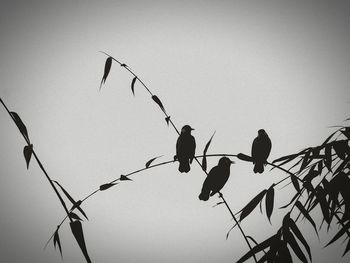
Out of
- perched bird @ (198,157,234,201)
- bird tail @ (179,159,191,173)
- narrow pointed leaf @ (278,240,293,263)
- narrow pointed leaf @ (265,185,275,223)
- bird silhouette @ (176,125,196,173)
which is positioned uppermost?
bird silhouette @ (176,125,196,173)

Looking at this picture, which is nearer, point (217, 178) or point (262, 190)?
point (217, 178)

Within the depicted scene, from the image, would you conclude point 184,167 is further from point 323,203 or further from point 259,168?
point 323,203

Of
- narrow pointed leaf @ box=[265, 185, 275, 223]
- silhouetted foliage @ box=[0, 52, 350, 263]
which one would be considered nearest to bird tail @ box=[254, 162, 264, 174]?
silhouetted foliage @ box=[0, 52, 350, 263]

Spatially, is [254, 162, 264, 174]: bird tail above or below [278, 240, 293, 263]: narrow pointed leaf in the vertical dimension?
above

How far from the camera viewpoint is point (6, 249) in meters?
10.7

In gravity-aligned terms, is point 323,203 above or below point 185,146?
below

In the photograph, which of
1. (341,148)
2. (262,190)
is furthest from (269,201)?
(341,148)

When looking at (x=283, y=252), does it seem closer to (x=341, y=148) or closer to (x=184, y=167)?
(x=341, y=148)

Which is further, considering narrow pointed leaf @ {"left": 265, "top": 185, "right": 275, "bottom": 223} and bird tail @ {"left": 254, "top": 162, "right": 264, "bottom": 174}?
narrow pointed leaf @ {"left": 265, "top": 185, "right": 275, "bottom": 223}

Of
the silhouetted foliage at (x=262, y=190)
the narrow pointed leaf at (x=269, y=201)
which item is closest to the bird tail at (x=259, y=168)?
the silhouetted foliage at (x=262, y=190)

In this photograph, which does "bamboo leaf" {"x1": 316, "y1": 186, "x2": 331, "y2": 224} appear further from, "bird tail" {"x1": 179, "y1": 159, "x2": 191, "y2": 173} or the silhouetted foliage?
"bird tail" {"x1": 179, "y1": 159, "x2": 191, "y2": 173}

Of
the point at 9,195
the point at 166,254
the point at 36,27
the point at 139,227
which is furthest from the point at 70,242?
the point at 36,27

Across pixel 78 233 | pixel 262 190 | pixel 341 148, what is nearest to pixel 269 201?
pixel 262 190

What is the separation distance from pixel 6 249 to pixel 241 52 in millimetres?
75946
